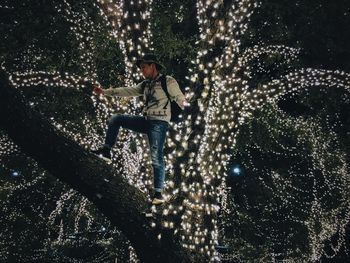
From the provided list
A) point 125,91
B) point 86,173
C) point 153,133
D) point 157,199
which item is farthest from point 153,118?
point 86,173

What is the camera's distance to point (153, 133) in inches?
150

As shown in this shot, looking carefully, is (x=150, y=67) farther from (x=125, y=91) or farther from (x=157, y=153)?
(x=157, y=153)

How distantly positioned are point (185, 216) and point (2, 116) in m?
1.93

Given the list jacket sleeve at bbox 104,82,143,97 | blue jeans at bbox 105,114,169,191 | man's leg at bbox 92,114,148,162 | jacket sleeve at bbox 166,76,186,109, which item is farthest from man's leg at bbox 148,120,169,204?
jacket sleeve at bbox 104,82,143,97

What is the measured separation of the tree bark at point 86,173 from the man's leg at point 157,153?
172 mm

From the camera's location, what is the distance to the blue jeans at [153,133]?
12.3 feet

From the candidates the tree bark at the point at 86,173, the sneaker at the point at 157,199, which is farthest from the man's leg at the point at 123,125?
the sneaker at the point at 157,199

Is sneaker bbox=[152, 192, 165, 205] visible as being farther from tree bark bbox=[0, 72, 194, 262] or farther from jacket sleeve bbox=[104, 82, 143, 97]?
jacket sleeve bbox=[104, 82, 143, 97]

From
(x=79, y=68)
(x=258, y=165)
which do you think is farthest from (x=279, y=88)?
(x=258, y=165)

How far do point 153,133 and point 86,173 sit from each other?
82cm

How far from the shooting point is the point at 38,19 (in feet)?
27.6

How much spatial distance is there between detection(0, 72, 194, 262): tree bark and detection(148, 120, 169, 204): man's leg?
0.57 ft

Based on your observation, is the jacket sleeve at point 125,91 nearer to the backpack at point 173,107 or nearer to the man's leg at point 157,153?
the backpack at point 173,107

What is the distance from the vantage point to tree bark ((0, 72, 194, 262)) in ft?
10.1
